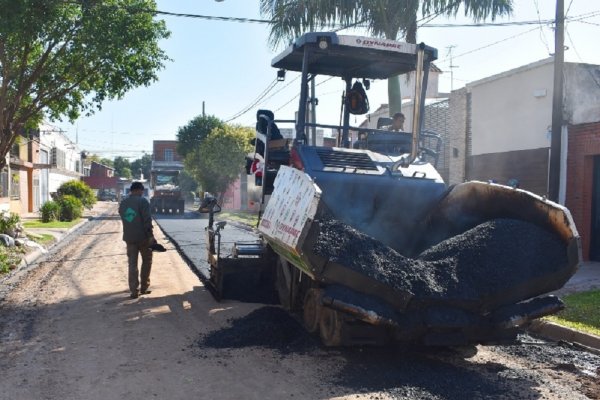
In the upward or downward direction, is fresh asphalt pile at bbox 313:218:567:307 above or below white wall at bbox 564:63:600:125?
below

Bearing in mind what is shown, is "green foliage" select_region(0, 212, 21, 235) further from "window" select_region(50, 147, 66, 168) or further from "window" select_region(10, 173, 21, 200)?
"window" select_region(50, 147, 66, 168)

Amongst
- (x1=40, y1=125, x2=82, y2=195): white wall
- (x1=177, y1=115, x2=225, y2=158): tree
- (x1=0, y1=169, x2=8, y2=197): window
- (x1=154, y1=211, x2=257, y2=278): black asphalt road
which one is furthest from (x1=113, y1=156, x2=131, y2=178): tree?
(x1=154, y1=211, x2=257, y2=278): black asphalt road

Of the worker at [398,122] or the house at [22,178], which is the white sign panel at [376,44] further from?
the house at [22,178]

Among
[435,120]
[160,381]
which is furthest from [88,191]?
[160,381]

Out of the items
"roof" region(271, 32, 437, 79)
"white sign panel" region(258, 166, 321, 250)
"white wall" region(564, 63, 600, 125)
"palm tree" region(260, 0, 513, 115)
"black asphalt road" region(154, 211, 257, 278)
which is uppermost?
"palm tree" region(260, 0, 513, 115)

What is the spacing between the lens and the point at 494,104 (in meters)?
17.0

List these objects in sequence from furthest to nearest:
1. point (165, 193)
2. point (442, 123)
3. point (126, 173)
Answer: point (126, 173) < point (165, 193) < point (442, 123)

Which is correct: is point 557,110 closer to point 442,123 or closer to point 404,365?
point 404,365

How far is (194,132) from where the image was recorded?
5141 centimetres

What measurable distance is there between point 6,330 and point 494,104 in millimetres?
13940

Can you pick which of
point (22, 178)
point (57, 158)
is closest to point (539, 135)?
point (22, 178)

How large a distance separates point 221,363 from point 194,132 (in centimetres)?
4700

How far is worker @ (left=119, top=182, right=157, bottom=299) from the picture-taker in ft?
29.1

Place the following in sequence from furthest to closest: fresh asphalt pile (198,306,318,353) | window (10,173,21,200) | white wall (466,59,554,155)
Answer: window (10,173,21,200), white wall (466,59,554,155), fresh asphalt pile (198,306,318,353)
